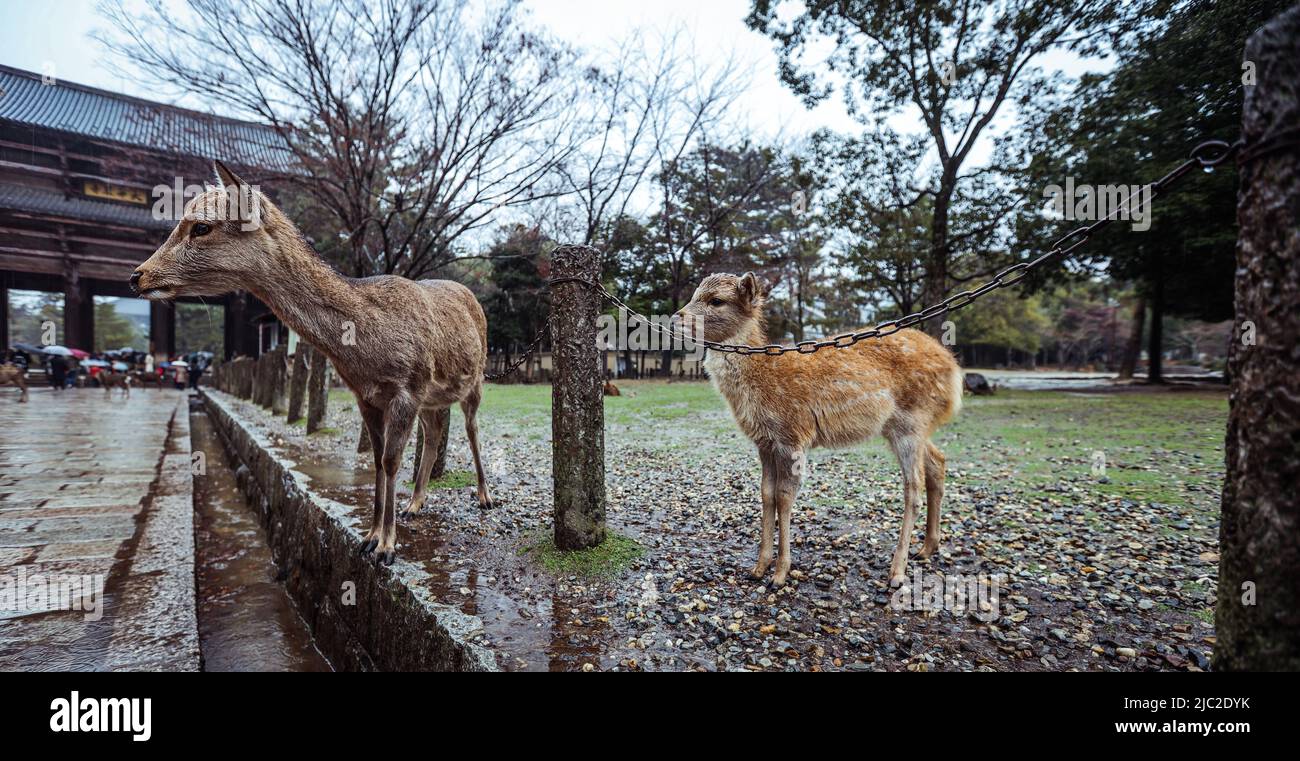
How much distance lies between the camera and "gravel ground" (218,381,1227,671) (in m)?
2.59

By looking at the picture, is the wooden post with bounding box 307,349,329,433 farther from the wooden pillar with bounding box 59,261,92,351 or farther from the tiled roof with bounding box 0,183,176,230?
the wooden pillar with bounding box 59,261,92,351

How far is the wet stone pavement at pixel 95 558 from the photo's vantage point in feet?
9.91

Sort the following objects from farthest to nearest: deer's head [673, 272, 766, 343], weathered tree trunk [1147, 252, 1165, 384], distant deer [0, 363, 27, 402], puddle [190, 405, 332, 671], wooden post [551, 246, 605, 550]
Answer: weathered tree trunk [1147, 252, 1165, 384], distant deer [0, 363, 27, 402], puddle [190, 405, 332, 671], wooden post [551, 246, 605, 550], deer's head [673, 272, 766, 343]

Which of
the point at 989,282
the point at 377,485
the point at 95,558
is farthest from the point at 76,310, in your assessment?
the point at 989,282

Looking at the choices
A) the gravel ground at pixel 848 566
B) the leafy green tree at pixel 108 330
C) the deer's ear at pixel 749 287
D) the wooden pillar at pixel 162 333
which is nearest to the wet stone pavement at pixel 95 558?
the gravel ground at pixel 848 566

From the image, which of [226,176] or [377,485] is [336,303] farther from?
[377,485]

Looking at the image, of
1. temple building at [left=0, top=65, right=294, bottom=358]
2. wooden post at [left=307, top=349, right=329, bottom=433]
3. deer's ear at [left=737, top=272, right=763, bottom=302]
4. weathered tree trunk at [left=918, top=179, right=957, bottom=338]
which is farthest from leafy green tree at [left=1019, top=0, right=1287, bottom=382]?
Result: temple building at [left=0, top=65, right=294, bottom=358]

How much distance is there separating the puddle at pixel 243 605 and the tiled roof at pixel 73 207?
67.2 ft

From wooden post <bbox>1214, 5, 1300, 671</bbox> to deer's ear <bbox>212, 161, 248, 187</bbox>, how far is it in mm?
4346

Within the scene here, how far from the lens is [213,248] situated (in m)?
3.31

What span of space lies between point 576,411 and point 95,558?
3.95m

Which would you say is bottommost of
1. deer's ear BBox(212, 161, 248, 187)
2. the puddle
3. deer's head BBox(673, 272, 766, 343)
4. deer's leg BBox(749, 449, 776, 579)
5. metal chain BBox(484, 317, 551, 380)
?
the puddle
